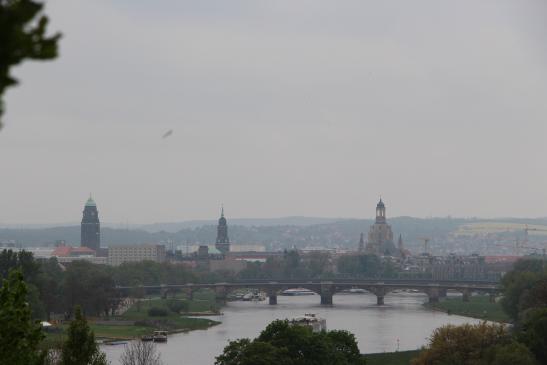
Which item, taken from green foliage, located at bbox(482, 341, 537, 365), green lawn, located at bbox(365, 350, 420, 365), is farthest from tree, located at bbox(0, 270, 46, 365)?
green lawn, located at bbox(365, 350, 420, 365)

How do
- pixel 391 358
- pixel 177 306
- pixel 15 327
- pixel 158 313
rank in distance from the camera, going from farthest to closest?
pixel 177 306 → pixel 158 313 → pixel 391 358 → pixel 15 327

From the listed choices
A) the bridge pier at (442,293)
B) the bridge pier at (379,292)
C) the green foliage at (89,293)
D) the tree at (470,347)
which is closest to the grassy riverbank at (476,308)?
the bridge pier at (379,292)

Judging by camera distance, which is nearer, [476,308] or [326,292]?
[476,308]

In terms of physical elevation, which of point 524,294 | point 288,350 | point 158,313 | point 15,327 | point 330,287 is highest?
point 15,327

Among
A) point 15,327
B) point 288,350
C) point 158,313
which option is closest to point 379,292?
point 158,313

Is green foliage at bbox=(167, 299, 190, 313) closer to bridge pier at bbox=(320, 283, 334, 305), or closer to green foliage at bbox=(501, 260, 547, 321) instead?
bridge pier at bbox=(320, 283, 334, 305)

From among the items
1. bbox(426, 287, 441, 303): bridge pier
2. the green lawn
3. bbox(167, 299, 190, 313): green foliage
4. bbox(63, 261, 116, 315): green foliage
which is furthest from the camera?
bbox(426, 287, 441, 303): bridge pier

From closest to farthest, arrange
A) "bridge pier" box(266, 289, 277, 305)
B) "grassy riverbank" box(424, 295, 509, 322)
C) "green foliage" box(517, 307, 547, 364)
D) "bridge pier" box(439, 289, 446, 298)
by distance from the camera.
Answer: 1. "green foliage" box(517, 307, 547, 364)
2. "grassy riverbank" box(424, 295, 509, 322)
3. "bridge pier" box(266, 289, 277, 305)
4. "bridge pier" box(439, 289, 446, 298)

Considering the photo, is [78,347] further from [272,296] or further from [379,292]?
[272,296]
